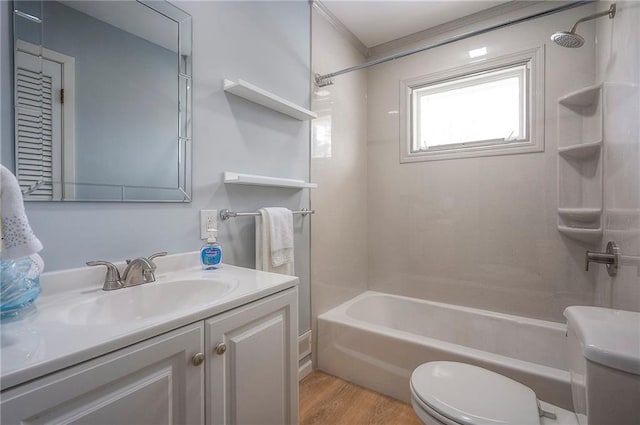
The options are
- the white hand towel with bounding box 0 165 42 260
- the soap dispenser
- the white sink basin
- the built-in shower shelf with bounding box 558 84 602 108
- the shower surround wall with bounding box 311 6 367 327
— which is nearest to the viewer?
the white hand towel with bounding box 0 165 42 260

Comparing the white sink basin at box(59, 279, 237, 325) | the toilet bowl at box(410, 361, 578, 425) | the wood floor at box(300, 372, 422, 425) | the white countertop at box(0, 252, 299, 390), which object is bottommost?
the wood floor at box(300, 372, 422, 425)

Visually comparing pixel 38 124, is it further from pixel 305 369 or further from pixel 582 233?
pixel 582 233

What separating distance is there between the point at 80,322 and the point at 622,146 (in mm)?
2248

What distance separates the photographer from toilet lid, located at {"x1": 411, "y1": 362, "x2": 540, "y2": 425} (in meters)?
0.98

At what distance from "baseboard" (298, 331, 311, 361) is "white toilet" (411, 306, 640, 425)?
2.94ft

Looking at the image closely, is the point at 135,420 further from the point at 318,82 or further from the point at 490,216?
the point at 490,216

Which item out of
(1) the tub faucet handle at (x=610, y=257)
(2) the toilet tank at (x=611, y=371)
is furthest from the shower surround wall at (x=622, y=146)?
(2) the toilet tank at (x=611, y=371)

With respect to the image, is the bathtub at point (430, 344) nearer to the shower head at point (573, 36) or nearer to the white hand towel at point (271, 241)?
the white hand towel at point (271, 241)

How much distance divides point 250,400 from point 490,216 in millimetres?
1978

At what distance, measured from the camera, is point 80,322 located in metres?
0.81

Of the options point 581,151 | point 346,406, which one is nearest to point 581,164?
point 581,151

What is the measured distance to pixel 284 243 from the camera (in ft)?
5.28

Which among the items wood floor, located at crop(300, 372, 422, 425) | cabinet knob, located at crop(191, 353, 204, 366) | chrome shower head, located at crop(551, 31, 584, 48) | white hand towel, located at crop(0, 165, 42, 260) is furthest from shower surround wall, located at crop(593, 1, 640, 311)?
white hand towel, located at crop(0, 165, 42, 260)

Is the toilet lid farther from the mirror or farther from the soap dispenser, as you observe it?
the mirror
